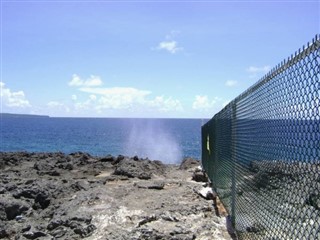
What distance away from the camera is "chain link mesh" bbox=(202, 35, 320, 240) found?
A: 303 cm

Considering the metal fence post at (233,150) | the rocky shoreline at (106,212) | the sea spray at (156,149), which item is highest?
the metal fence post at (233,150)

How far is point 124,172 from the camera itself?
16500 mm

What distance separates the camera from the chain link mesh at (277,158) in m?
3.03

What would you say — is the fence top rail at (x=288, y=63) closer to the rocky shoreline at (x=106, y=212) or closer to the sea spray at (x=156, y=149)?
the rocky shoreline at (x=106, y=212)

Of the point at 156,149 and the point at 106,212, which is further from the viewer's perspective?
the point at 156,149

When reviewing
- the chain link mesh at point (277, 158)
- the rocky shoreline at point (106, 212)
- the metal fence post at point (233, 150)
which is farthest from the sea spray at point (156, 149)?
the chain link mesh at point (277, 158)

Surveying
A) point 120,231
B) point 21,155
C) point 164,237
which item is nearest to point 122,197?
point 120,231

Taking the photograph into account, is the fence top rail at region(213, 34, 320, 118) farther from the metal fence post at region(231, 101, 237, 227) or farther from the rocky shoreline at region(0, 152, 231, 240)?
the rocky shoreline at region(0, 152, 231, 240)

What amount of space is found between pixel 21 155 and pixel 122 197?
1533 centimetres

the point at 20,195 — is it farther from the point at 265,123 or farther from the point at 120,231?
the point at 265,123

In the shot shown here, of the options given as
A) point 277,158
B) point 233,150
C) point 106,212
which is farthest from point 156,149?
point 277,158

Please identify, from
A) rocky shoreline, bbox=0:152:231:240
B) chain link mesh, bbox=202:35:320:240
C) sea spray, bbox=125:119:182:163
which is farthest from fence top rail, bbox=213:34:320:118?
sea spray, bbox=125:119:182:163

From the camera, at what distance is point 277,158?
4047 millimetres

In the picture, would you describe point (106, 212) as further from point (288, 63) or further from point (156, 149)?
point (156, 149)
